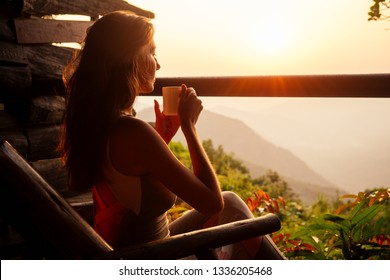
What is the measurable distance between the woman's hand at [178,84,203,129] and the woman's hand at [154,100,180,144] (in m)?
0.26

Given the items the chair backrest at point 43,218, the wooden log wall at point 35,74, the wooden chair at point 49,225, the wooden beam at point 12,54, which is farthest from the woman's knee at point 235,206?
the wooden beam at point 12,54

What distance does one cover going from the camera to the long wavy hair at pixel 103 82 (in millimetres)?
1812

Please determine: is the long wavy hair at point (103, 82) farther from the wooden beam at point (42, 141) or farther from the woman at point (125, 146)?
the wooden beam at point (42, 141)

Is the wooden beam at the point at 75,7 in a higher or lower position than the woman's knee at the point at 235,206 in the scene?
higher

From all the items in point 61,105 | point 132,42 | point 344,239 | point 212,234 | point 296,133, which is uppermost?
point 132,42

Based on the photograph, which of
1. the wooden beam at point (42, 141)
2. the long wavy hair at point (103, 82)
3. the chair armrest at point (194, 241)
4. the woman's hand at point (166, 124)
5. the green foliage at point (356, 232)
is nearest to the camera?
the chair armrest at point (194, 241)

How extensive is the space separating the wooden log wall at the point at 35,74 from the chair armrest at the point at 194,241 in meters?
1.97

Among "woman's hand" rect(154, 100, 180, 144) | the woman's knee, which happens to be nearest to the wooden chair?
the woman's knee

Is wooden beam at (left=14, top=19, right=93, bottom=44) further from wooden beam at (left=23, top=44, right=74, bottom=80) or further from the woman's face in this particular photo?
the woman's face

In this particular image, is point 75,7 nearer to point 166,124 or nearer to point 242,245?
point 166,124

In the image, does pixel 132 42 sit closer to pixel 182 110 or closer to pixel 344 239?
pixel 182 110

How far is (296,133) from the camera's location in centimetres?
1184

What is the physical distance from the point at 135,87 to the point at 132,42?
17cm
